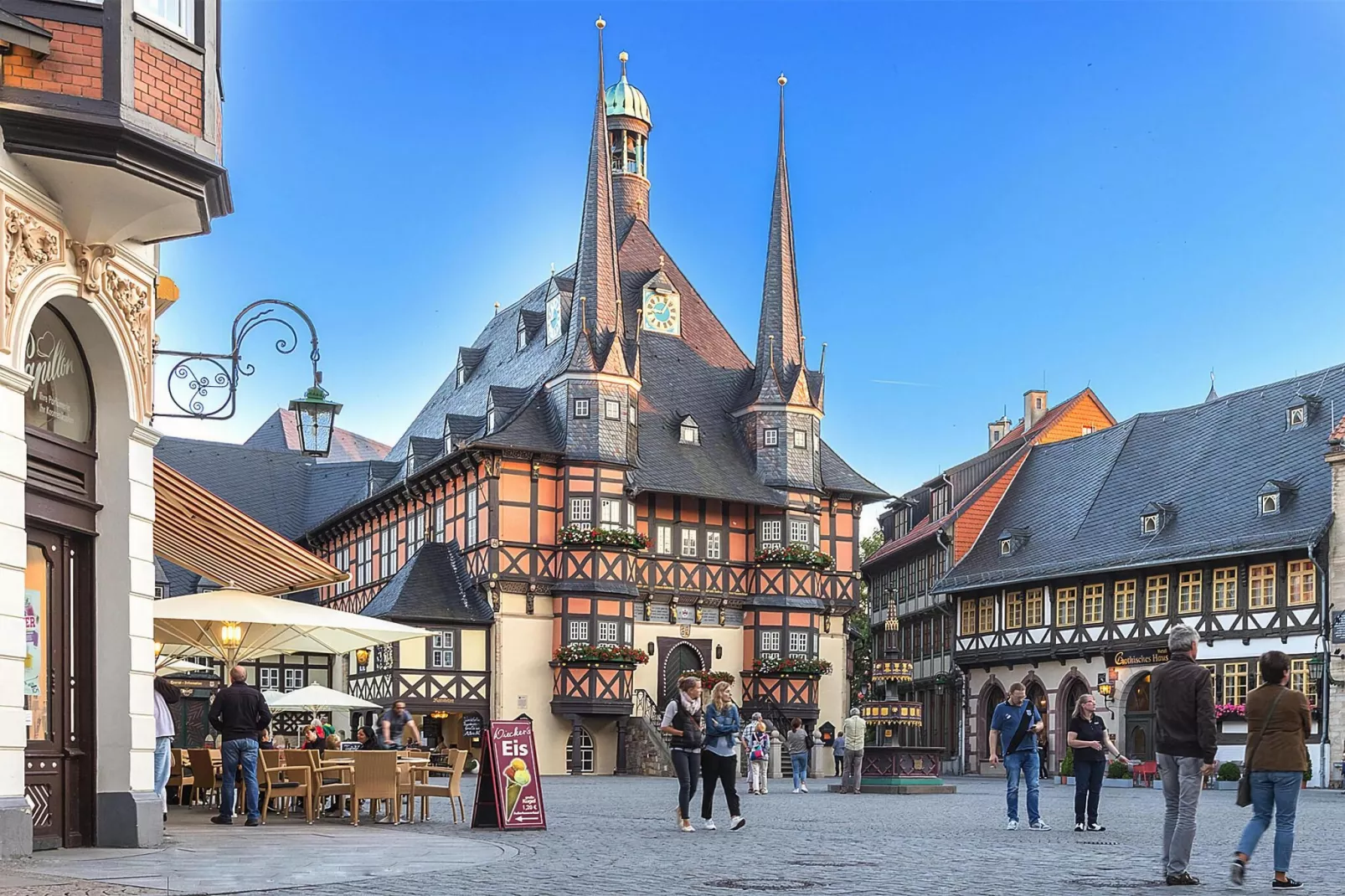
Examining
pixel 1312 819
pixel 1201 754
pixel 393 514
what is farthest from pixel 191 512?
pixel 393 514

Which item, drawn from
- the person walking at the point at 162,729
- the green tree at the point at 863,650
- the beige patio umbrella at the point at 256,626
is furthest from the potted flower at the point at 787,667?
the person walking at the point at 162,729

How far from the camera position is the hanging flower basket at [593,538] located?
149ft

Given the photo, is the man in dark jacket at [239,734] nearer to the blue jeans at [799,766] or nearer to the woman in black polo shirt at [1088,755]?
the woman in black polo shirt at [1088,755]

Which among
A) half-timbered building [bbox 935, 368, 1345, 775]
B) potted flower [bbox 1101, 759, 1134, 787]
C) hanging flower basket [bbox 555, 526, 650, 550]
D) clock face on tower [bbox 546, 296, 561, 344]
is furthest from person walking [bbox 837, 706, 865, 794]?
clock face on tower [bbox 546, 296, 561, 344]

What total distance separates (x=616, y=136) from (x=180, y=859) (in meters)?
48.5

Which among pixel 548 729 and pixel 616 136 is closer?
pixel 548 729

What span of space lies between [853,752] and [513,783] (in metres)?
15.1

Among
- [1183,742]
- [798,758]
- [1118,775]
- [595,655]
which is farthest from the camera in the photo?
[595,655]

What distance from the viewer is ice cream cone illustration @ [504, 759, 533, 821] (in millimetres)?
16797

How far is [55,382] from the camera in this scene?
1288cm

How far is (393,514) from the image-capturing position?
175 ft

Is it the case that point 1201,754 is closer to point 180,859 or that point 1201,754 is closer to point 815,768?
point 180,859

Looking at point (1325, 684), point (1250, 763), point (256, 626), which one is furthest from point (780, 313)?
point (1250, 763)

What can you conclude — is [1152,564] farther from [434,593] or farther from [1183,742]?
[1183,742]
